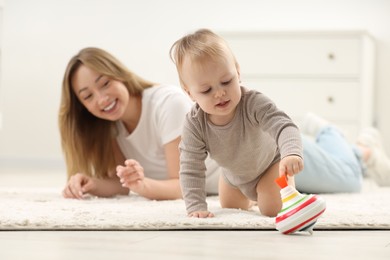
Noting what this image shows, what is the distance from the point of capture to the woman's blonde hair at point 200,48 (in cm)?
144

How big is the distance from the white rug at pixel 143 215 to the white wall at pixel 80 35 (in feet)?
8.19

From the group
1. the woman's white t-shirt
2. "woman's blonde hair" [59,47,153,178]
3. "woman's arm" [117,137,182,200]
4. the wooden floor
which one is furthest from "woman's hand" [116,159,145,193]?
the wooden floor

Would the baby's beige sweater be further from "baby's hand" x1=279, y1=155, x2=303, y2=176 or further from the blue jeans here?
the blue jeans

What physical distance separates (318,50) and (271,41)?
0.86ft

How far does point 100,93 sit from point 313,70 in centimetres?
205

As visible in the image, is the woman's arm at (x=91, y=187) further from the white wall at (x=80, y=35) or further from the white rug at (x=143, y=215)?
the white wall at (x=80, y=35)

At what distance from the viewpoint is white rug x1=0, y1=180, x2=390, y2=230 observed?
1392mm

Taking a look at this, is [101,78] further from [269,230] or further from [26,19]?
[26,19]

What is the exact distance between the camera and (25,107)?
4559mm

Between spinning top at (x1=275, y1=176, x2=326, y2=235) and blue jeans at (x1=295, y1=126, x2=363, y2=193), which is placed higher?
spinning top at (x1=275, y1=176, x2=326, y2=235)

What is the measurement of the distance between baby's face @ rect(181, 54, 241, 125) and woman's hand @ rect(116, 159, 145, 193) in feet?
1.30
